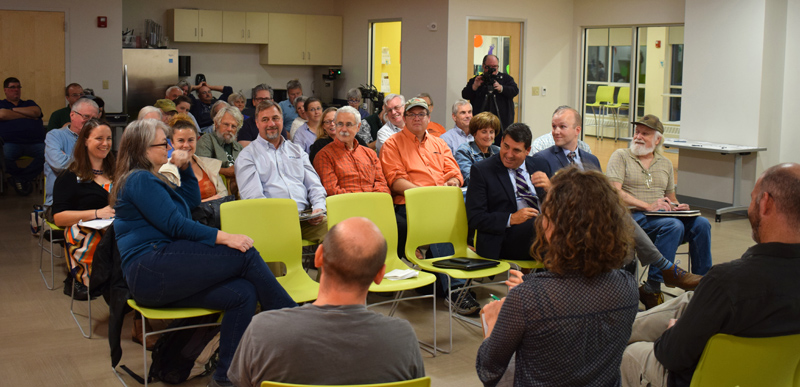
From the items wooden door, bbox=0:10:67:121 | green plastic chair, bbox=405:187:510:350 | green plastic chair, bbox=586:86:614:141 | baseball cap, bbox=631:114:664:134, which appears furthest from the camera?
green plastic chair, bbox=586:86:614:141

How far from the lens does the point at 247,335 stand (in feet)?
6.18

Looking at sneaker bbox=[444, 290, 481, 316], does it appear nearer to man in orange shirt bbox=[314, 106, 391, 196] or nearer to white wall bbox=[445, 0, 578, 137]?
man in orange shirt bbox=[314, 106, 391, 196]

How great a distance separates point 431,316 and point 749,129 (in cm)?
504

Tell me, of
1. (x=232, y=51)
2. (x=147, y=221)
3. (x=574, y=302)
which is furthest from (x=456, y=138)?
(x=232, y=51)

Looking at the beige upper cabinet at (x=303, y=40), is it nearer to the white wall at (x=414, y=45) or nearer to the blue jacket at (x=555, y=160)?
the white wall at (x=414, y=45)

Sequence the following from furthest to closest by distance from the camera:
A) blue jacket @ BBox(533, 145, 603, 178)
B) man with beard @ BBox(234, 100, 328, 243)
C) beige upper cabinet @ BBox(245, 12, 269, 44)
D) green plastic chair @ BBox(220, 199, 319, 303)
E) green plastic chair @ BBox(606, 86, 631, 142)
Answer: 1. beige upper cabinet @ BBox(245, 12, 269, 44)
2. green plastic chair @ BBox(606, 86, 631, 142)
3. blue jacket @ BBox(533, 145, 603, 178)
4. man with beard @ BBox(234, 100, 328, 243)
5. green plastic chair @ BBox(220, 199, 319, 303)

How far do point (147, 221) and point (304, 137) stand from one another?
11.8 ft

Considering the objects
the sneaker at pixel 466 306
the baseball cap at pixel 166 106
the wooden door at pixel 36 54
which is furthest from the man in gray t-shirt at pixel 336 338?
the wooden door at pixel 36 54

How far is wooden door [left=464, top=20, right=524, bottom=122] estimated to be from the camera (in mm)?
9805

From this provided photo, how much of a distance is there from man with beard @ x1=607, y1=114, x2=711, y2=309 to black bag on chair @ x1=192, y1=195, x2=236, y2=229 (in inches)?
99.4

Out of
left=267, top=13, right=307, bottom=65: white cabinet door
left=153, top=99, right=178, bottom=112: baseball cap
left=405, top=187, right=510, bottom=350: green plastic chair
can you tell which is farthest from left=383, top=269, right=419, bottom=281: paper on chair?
left=267, top=13, right=307, bottom=65: white cabinet door

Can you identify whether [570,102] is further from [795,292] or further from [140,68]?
[795,292]

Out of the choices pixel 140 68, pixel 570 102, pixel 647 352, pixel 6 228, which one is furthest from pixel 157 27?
pixel 647 352

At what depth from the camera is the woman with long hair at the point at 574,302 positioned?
197 cm
